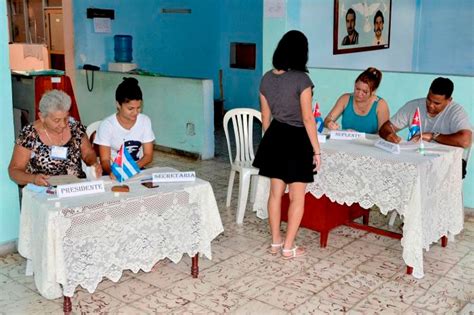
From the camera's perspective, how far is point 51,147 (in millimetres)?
3135

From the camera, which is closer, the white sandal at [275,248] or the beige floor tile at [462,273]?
the beige floor tile at [462,273]

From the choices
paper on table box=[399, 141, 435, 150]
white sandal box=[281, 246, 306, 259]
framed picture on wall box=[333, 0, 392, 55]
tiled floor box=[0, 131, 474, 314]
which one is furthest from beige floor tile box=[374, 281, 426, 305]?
framed picture on wall box=[333, 0, 392, 55]

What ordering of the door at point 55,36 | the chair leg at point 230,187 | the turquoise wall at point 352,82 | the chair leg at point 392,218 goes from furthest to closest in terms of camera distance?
the door at point 55,36, the chair leg at point 230,187, the turquoise wall at point 352,82, the chair leg at point 392,218

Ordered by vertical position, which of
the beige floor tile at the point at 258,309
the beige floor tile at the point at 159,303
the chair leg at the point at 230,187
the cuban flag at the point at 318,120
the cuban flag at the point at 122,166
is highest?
the cuban flag at the point at 318,120

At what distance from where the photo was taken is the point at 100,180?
2928mm

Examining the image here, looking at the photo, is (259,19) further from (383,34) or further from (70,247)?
(70,247)

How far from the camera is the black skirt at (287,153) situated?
3299 millimetres

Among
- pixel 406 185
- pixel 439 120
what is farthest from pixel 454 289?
pixel 439 120

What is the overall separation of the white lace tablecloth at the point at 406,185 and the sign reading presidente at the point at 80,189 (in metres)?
1.44

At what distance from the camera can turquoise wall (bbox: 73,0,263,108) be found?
7.00 metres

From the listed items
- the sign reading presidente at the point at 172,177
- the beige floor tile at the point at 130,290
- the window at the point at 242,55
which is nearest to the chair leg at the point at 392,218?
the sign reading presidente at the point at 172,177

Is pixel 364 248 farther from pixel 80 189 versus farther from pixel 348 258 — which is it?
pixel 80 189

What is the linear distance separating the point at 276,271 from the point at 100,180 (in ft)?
3.80

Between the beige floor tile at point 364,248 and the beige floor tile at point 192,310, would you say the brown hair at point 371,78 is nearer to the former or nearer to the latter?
the beige floor tile at point 364,248
